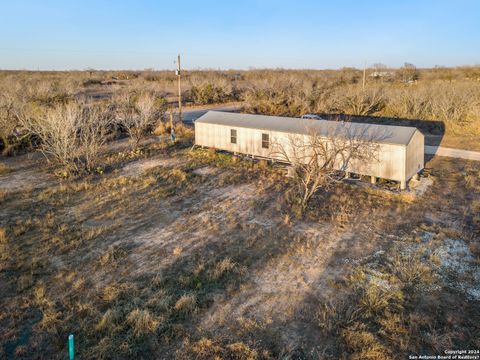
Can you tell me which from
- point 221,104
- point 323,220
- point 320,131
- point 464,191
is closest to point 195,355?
point 323,220

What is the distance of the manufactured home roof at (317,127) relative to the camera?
1570 cm

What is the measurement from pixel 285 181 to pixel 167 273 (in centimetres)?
907

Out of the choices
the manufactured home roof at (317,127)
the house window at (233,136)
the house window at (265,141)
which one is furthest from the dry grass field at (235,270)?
the house window at (233,136)

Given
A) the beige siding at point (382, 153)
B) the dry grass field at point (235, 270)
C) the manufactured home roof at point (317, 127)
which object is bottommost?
the dry grass field at point (235, 270)

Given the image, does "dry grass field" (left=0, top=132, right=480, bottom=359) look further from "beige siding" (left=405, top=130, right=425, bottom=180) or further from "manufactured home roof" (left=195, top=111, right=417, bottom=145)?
"manufactured home roof" (left=195, top=111, right=417, bottom=145)

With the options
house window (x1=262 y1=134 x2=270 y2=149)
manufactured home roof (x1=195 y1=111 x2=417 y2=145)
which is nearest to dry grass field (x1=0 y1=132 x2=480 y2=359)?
manufactured home roof (x1=195 y1=111 x2=417 y2=145)

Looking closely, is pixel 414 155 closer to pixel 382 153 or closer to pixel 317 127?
pixel 382 153

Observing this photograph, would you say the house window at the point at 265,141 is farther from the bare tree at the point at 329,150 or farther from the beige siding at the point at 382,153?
the bare tree at the point at 329,150

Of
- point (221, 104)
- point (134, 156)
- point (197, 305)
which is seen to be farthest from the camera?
point (221, 104)

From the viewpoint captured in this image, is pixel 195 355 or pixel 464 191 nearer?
pixel 195 355

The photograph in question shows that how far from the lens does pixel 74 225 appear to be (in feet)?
39.1

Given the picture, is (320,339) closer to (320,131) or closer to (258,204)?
(258,204)

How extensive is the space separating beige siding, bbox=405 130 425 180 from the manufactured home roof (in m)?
0.36

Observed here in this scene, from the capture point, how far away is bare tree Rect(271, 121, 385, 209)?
45.2 feet
